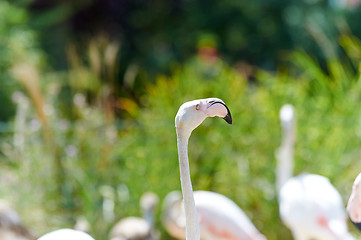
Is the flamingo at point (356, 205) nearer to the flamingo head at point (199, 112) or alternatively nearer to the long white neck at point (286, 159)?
the flamingo head at point (199, 112)

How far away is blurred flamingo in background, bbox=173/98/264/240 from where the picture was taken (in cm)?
230

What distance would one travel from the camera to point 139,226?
4.41 meters

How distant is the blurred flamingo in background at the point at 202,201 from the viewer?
2301 millimetres

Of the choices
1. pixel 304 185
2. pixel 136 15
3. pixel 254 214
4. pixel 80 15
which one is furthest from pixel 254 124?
pixel 80 15

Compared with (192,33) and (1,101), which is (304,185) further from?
(192,33)

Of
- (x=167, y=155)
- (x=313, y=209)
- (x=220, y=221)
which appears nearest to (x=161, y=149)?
(x=167, y=155)

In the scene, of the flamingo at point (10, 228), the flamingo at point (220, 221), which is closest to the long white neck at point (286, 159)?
the flamingo at point (220, 221)

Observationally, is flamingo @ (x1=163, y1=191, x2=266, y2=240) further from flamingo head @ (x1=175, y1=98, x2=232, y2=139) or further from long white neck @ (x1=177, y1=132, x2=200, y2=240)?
flamingo head @ (x1=175, y1=98, x2=232, y2=139)

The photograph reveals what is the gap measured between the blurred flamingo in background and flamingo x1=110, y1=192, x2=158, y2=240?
6.8 inches

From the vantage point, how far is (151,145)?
16.9 feet

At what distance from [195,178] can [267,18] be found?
291 inches

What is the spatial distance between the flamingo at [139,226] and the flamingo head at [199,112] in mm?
2174

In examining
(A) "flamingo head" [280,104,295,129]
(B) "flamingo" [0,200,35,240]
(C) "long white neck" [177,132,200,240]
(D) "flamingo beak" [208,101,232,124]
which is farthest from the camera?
(A) "flamingo head" [280,104,295,129]

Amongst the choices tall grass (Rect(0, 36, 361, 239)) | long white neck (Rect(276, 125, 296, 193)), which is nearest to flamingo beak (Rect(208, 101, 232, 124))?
long white neck (Rect(276, 125, 296, 193))
